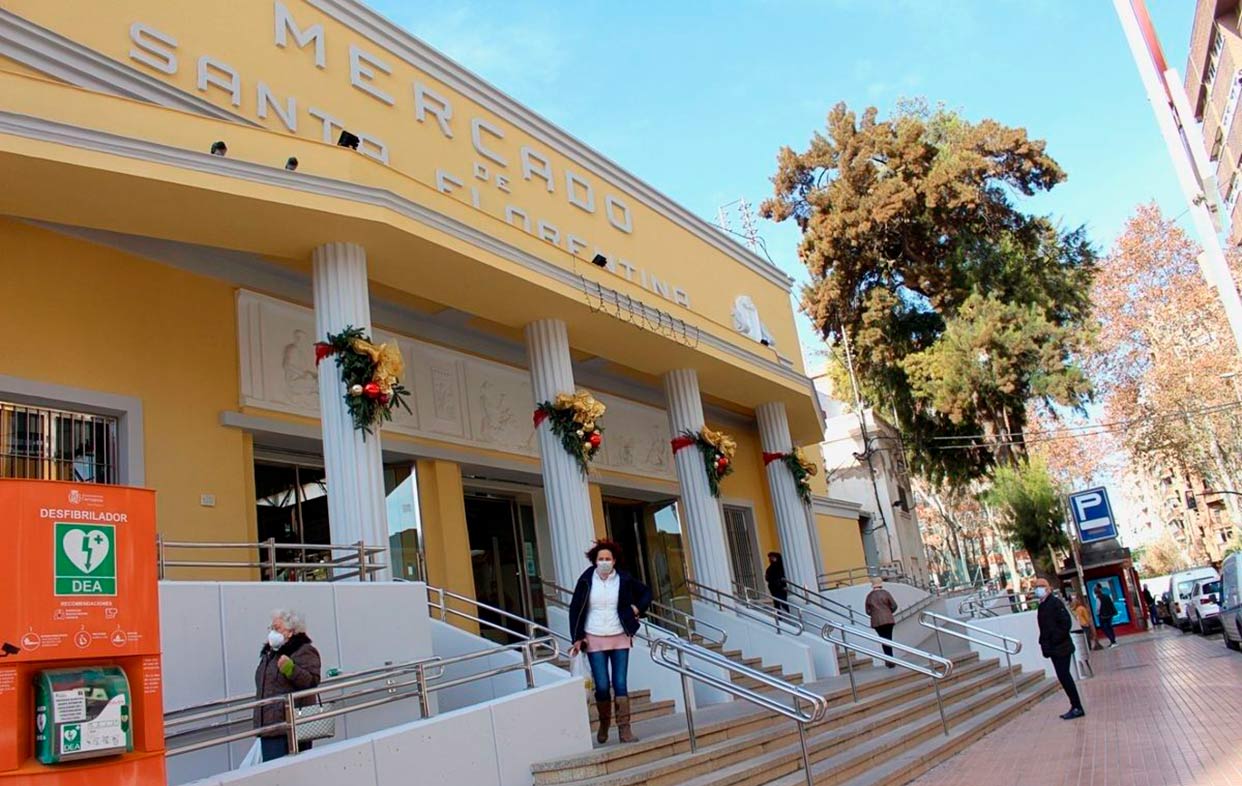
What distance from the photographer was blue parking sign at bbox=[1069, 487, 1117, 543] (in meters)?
23.6

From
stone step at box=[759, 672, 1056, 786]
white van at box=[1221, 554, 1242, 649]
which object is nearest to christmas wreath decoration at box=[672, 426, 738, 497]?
stone step at box=[759, 672, 1056, 786]

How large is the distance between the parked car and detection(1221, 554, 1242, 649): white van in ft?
15.6

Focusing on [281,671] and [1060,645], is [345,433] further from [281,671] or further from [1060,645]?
[1060,645]

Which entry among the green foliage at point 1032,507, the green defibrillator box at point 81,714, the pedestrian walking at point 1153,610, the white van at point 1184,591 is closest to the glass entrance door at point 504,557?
the green defibrillator box at point 81,714

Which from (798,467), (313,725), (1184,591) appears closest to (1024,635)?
(798,467)

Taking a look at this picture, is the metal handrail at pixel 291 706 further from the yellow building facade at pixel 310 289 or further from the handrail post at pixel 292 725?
the yellow building facade at pixel 310 289

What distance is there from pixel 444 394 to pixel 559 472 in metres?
2.18

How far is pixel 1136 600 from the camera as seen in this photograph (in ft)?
91.6

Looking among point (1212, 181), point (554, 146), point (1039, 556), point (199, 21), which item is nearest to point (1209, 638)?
point (1039, 556)

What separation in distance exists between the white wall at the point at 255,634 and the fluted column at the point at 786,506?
10.4 meters

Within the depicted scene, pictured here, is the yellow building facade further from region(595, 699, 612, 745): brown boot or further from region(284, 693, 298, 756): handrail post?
region(284, 693, 298, 756): handrail post

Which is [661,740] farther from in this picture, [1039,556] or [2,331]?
[1039,556]

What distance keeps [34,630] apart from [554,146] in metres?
12.4

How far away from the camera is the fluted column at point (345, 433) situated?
9281 mm
